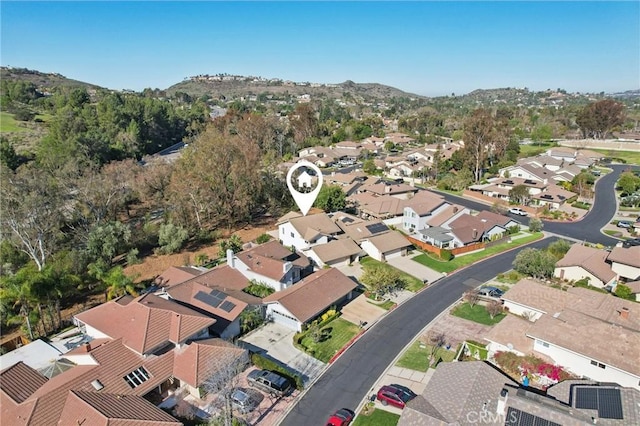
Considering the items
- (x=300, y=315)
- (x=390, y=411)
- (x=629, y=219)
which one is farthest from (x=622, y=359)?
(x=629, y=219)

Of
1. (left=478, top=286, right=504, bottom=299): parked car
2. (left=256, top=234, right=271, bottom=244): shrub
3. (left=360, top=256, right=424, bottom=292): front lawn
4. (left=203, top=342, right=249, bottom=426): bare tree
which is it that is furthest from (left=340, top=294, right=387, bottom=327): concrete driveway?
(left=256, top=234, right=271, bottom=244): shrub

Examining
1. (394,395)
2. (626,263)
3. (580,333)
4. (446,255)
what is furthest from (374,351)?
(626,263)

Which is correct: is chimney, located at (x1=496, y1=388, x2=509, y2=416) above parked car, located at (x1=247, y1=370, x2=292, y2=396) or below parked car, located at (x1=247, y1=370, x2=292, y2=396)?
A: above

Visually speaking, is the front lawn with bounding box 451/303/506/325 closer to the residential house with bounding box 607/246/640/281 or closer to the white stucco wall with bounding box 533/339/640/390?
the white stucco wall with bounding box 533/339/640/390

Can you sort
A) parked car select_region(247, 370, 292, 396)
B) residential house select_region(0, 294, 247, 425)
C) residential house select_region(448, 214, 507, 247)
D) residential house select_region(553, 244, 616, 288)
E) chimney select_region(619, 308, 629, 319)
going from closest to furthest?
residential house select_region(0, 294, 247, 425), parked car select_region(247, 370, 292, 396), chimney select_region(619, 308, 629, 319), residential house select_region(553, 244, 616, 288), residential house select_region(448, 214, 507, 247)

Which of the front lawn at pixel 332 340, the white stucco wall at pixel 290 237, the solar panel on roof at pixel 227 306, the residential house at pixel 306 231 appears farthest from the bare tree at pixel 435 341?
the white stucco wall at pixel 290 237

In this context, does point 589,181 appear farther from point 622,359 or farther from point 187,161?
point 187,161

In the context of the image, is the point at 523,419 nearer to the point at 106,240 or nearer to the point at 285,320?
the point at 285,320

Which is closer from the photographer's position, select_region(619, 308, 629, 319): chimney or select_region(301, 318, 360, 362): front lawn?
select_region(619, 308, 629, 319): chimney
